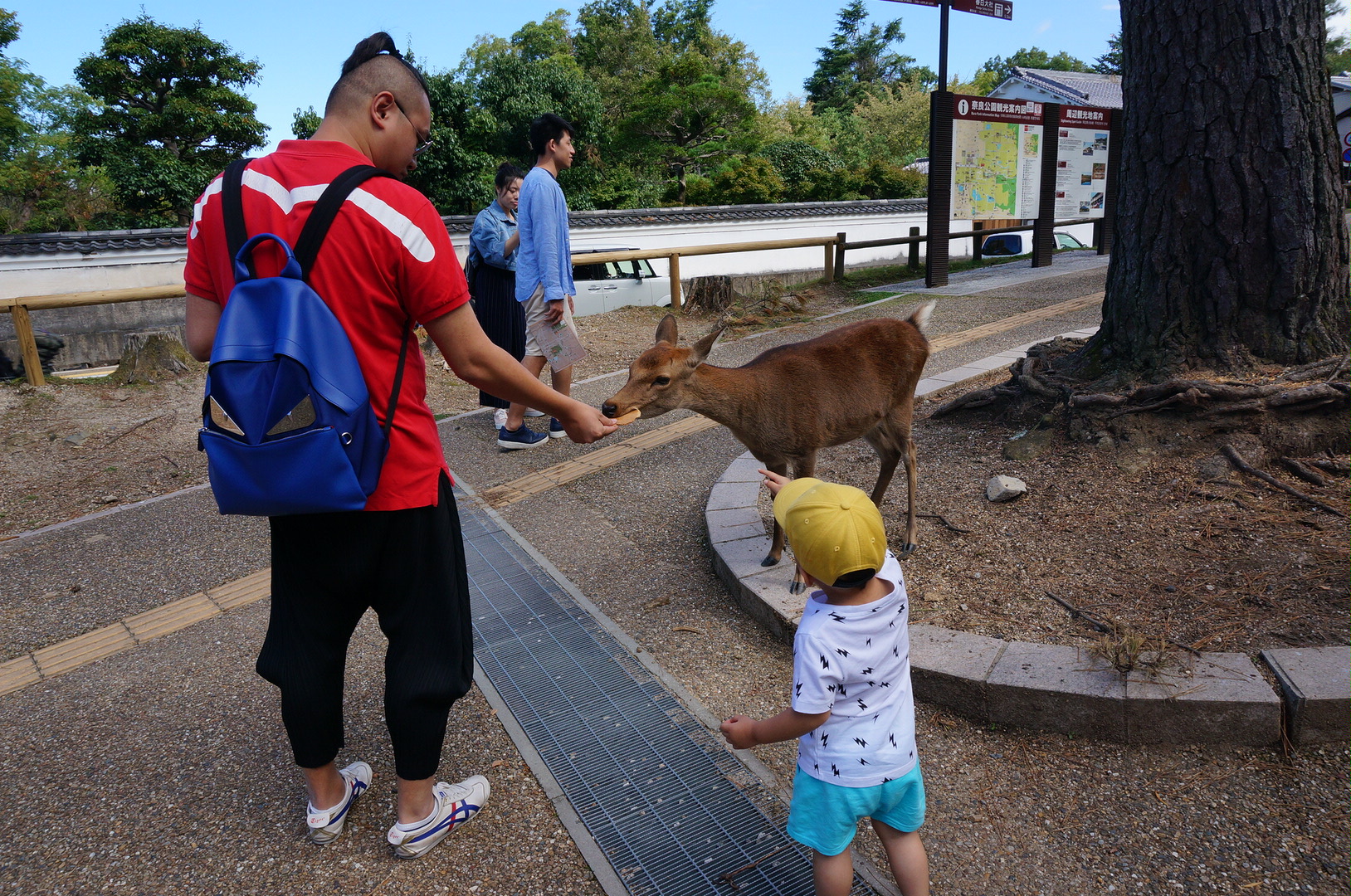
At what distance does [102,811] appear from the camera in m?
2.68

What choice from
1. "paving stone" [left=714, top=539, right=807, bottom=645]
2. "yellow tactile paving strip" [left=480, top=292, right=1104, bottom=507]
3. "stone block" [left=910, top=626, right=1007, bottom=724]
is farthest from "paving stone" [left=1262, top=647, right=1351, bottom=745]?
"yellow tactile paving strip" [left=480, top=292, right=1104, bottom=507]

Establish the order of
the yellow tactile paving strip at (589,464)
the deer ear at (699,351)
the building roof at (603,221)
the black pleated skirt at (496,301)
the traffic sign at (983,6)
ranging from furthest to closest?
the building roof at (603,221) → the traffic sign at (983,6) → the black pleated skirt at (496,301) → the yellow tactile paving strip at (589,464) → the deer ear at (699,351)

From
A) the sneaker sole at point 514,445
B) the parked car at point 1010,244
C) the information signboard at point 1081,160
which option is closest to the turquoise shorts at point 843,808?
the sneaker sole at point 514,445

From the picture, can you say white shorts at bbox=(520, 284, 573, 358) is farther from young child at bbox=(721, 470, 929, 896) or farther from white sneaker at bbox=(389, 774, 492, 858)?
young child at bbox=(721, 470, 929, 896)

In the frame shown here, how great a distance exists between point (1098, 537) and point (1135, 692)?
130cm

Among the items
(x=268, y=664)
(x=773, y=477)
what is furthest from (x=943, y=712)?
(x=268, y=664)

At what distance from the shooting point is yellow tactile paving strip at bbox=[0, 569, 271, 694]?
362cm

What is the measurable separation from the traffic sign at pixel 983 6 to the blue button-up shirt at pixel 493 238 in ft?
27.2

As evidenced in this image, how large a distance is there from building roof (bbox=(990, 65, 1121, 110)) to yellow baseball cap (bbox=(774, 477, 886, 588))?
3524cm

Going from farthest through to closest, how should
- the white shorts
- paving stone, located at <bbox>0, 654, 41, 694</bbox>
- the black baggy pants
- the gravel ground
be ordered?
the white shorts < paving stone, located at <bbox>0, 654, 41, 694</bbox> < the gravel ground < the black baggy pants

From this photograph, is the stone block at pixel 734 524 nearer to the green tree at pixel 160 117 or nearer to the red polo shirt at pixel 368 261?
the red polo shirt at pixel 368 261

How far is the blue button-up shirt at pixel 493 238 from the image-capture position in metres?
6.12

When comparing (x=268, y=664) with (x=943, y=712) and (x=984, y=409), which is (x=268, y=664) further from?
(x=984, y=409)

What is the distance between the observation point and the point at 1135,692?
2.73m
